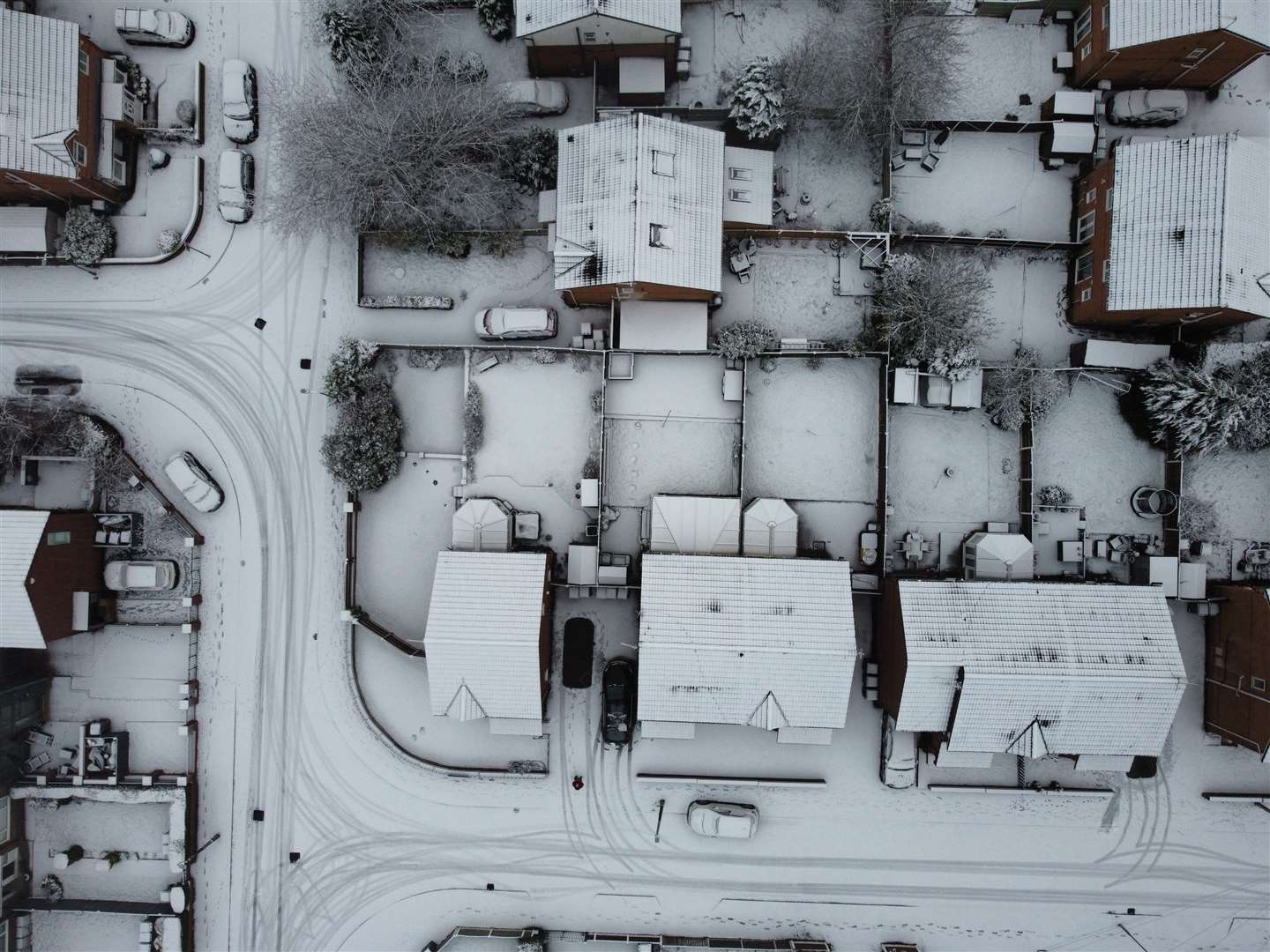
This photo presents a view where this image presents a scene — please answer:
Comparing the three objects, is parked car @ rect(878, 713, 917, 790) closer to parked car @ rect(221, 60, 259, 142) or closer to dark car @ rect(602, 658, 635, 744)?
dark car @ rect(602, 658, 635, 744)

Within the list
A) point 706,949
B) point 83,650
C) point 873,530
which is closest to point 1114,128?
point 873,530

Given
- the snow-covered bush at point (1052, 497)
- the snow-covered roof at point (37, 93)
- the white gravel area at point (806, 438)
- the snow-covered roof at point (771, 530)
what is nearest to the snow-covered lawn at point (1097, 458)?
the snow-covered bush at point (1052, 497)

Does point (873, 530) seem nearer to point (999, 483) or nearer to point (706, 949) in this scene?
point (999, 483)

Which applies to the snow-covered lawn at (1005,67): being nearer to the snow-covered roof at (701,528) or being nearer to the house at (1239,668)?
the snow-covered roof at (701,528)

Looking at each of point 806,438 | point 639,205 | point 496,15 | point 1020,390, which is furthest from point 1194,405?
point 496,15

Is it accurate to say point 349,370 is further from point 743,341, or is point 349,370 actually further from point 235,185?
point 743,341

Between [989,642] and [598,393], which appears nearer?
[989,642]
